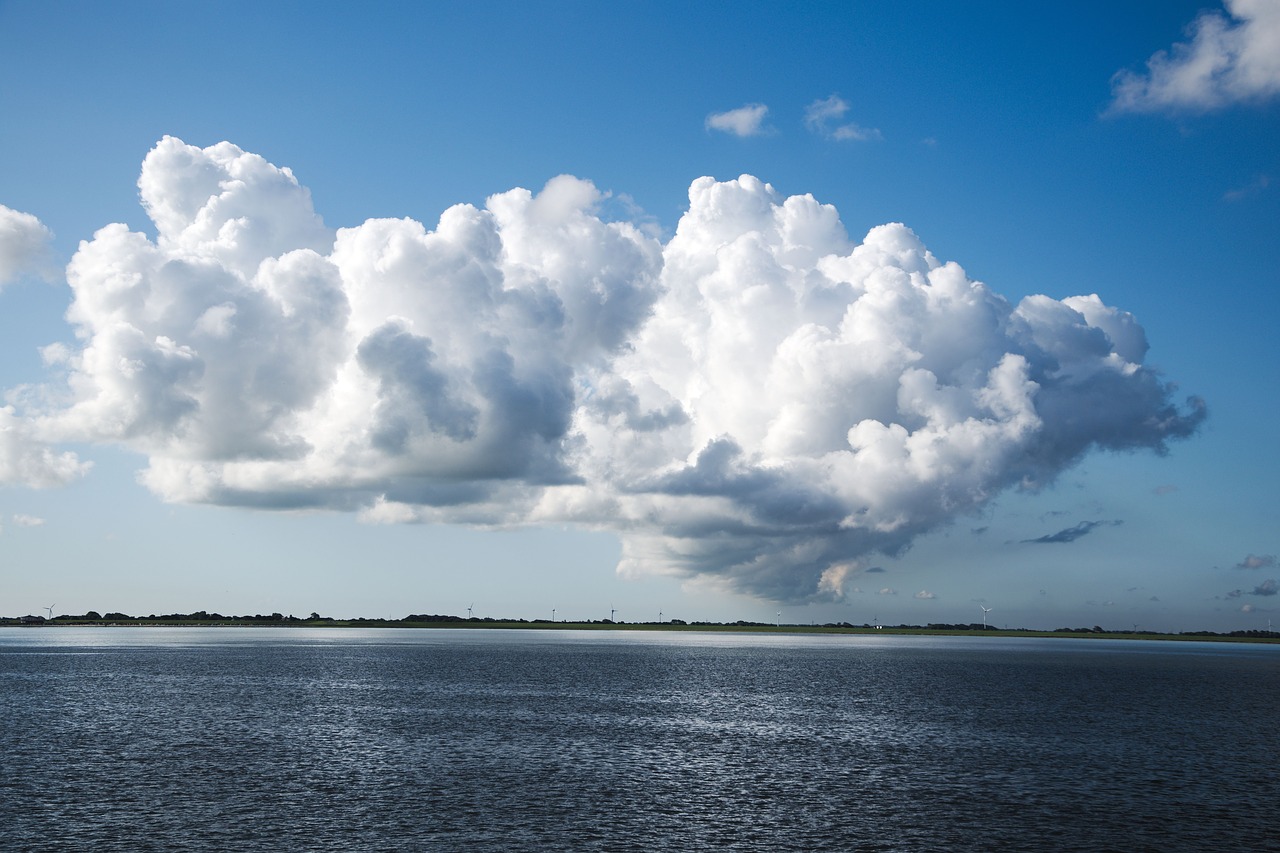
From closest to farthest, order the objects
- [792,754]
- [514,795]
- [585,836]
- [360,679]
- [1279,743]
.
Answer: [585,836], [514,795], [792,754], [1279,743], [360,679]

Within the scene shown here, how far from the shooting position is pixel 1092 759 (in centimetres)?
7175

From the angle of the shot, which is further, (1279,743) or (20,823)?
(1279,743)

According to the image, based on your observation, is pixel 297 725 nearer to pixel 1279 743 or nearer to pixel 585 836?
pixel 585 836

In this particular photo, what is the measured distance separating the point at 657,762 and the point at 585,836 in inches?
876

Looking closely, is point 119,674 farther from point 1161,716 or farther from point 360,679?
point 1161,716

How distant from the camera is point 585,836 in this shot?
150 feet

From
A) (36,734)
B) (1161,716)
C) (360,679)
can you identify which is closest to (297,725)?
(36,734)

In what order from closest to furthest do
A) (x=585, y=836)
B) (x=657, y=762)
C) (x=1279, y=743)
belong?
(x=585, y=836) → (x=657, y=762) → (x=1279, y=743)

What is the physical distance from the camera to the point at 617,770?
63688 millimetres

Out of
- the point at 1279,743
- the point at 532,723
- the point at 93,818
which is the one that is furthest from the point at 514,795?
the point at 1279,743

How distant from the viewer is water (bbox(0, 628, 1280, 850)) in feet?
153

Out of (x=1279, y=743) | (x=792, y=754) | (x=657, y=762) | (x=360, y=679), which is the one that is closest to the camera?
(x=657, y=762)

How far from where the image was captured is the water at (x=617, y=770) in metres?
46.6

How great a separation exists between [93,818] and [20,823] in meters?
3.13
